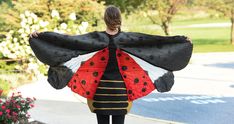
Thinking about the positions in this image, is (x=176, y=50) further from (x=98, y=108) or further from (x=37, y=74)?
(x=37, y=74)

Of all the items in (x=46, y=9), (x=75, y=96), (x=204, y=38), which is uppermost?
(x=46, y=9)

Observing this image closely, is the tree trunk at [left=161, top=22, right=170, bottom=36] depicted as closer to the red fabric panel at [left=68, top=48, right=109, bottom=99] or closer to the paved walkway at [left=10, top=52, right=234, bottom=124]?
the paved walkway at [left=10, top=52, right=234, bottom=124]

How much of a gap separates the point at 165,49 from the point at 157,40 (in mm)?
130

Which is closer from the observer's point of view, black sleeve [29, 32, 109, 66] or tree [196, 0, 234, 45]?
black sleeve [29, 32, 109, 66]

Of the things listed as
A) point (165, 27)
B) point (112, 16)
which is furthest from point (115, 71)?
point (165, 27)

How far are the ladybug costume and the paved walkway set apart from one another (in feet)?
10.9

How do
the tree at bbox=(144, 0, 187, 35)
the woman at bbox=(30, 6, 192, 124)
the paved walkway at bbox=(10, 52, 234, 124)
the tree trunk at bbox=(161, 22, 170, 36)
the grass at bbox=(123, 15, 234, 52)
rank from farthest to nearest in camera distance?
the tree trunk at bbox=(161, 22, 170, 36) → the tree at bbox=(144, 0, 187, 35) → the grass at bbox=(123, 15, 234, 52) → the paved walkway at bbox=(10, 52, 234, 124) → the woman at bbox=(30, 6, 192, 124)

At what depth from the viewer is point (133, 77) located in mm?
5375

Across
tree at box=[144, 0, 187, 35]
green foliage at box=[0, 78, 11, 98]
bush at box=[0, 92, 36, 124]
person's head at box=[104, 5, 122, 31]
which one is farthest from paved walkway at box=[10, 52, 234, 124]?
tree at box=[144, 0, 187, 35]

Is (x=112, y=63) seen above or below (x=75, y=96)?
above

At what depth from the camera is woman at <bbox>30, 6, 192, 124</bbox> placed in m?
5.18

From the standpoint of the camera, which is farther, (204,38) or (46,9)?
(204,38)

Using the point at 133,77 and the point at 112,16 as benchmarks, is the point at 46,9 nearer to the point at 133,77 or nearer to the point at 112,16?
the point at 133,77

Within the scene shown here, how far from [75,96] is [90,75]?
6550mm
